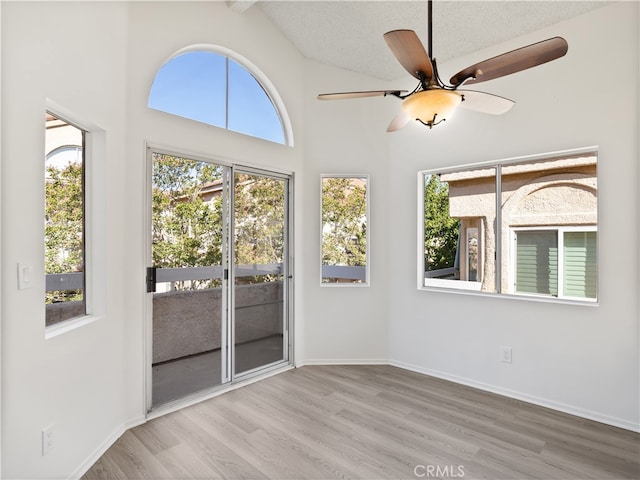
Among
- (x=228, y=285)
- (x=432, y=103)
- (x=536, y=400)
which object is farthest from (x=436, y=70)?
(x=536, y=400)

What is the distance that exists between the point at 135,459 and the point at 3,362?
1085 mm

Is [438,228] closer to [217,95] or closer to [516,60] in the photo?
[516,60]

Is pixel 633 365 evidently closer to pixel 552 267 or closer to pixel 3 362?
pixel 552 267

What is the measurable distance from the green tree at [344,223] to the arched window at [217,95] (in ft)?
2.62

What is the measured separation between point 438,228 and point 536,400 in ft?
5.71

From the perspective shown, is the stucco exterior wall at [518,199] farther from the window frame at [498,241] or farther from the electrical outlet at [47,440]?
the electrical outlet at [47,440]

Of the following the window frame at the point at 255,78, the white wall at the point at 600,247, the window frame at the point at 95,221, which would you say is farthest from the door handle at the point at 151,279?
the white wall at the point at 600,247

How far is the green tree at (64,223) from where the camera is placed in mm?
2033

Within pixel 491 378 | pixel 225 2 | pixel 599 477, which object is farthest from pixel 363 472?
pixel 225 2

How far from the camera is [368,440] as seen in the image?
2436 millimetres

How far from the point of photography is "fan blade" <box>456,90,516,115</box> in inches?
81.0

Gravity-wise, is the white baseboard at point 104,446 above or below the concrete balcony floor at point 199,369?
below

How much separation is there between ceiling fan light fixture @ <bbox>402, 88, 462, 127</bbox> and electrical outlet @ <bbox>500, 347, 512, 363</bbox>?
7.41 feet
